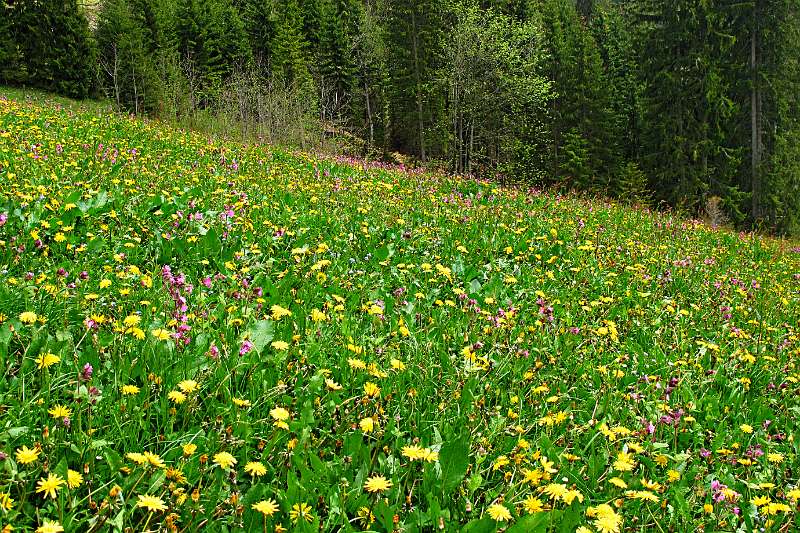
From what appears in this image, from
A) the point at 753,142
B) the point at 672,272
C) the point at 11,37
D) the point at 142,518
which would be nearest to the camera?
the point at 142,518

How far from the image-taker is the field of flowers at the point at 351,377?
70.2 inches

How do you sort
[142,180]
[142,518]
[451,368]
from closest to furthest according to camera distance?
[142,518], [451,368], [142,180]

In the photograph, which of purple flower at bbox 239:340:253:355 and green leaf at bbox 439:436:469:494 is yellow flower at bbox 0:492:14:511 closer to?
purple flower at bbox 239:340:253:355

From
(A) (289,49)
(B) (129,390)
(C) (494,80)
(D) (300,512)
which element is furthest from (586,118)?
(D) (300,512)

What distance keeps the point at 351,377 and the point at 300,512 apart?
1050 millimetres

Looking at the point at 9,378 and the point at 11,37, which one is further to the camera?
the point at 11,37

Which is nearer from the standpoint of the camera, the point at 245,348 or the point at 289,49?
the point at 245,348

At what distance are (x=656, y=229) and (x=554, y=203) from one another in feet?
Answer: 5.90

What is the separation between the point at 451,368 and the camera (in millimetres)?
2938

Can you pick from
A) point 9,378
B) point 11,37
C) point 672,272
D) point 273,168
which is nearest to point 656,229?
point 672,272

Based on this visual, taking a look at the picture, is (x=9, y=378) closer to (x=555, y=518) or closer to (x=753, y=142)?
(x=555, y=518)

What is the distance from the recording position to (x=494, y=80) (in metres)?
31.5

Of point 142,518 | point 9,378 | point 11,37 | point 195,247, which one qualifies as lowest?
point 142,518

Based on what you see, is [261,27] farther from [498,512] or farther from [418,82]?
[498,512]
